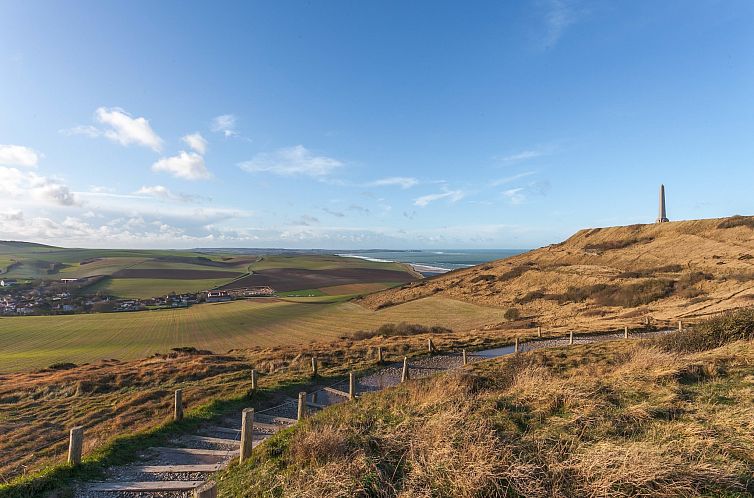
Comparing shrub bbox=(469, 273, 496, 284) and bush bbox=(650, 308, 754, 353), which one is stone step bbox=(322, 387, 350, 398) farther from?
shrub bbox=(469, 273, 496, 284)

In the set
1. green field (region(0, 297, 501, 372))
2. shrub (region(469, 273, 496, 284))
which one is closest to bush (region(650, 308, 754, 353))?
green field (region(0, 297, 501, 372))

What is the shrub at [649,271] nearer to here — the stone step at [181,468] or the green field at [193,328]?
the green field at [193,328]

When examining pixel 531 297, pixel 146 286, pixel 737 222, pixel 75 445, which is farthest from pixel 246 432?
pixel 146 286

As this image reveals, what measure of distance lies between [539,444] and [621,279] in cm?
5345

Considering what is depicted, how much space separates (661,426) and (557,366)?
379 inches

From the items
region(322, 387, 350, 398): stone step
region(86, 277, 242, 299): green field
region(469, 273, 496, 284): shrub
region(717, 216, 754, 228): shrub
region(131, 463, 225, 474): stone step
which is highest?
region(717, 216, 754, 228): shrub

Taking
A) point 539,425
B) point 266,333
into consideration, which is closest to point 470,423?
point 539,425

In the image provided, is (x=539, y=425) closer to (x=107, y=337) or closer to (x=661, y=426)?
(x=661, y=426)

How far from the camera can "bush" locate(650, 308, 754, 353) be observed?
1492 centimetres

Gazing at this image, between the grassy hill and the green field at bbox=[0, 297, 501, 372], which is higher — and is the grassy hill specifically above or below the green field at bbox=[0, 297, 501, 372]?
above

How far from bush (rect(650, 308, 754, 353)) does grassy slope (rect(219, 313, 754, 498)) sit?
507 centimetres

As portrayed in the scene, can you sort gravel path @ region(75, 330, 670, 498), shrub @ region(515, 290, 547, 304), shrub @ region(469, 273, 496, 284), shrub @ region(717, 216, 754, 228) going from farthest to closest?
shrub @ region(469, 273, 496, 284) < shrub @ region(717, 216, 754, 228) < shrub @ region(515, 290, 547, 304) < gravel path @ region(75, 330, 670, 498)

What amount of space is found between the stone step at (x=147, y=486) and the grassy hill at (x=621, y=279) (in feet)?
108

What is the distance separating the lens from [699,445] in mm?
5977
